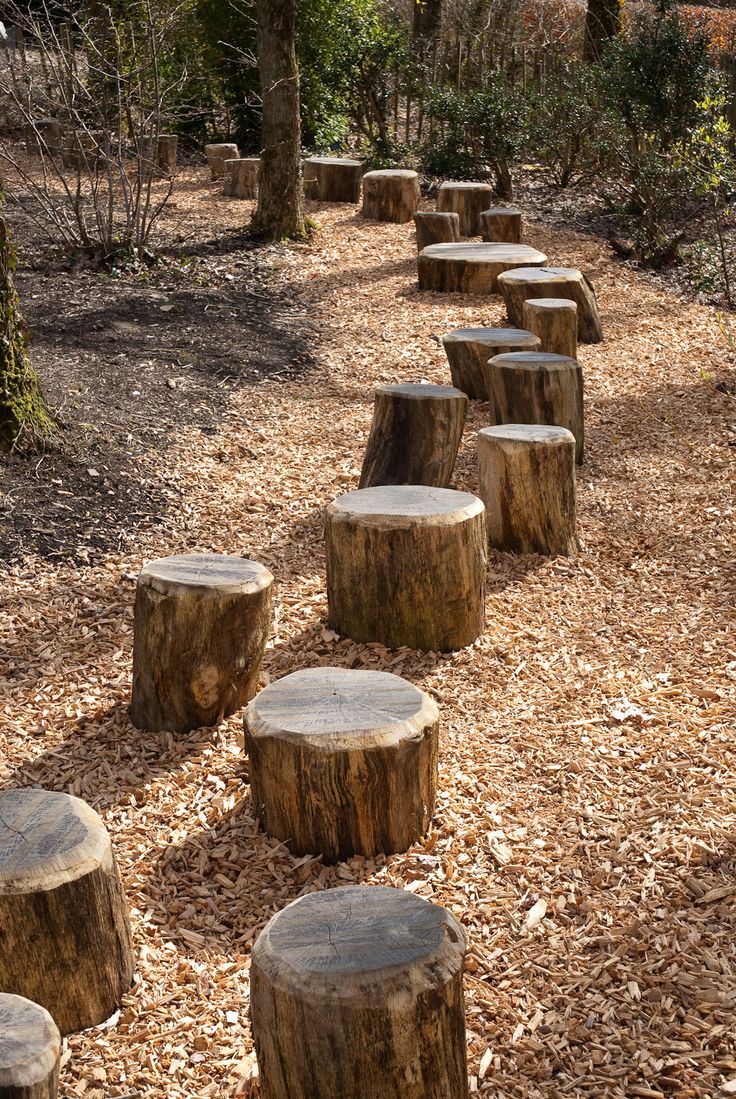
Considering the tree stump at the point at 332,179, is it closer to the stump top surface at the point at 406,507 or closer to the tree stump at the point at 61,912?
the stump top surface at the point at 406,507

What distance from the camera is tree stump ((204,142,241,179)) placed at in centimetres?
1318

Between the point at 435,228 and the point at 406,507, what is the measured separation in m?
6.64

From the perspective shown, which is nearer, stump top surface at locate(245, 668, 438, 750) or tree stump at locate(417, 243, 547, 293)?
stump top surface at locate(245, 668, 438, 750)

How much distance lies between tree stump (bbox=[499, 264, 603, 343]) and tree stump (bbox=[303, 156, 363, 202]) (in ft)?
16.8

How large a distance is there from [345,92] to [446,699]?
1165 cm

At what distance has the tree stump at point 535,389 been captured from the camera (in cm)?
554

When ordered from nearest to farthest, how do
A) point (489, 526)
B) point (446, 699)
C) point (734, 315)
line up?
point (446, 699) < point (489, 526) < point (734, 315)

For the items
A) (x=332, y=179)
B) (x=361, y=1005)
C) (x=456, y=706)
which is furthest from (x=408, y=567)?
(x=332, y=179)

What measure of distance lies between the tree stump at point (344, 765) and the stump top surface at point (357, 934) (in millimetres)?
657

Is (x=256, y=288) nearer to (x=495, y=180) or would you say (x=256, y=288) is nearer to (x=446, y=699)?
(x=495, y=180)

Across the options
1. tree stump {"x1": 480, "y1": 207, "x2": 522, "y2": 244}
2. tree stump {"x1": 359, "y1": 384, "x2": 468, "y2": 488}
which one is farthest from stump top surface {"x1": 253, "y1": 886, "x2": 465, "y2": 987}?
tree stump {"x1": 480, "y1": 207, "x2": 522, "y2": 244}

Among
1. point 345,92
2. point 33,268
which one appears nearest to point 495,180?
point 345,92

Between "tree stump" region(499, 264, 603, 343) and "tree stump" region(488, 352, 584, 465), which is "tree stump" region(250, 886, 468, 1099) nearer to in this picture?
"tree stump" region(488, 352, 584, 465)

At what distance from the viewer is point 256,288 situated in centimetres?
896
